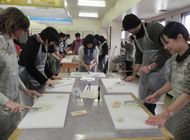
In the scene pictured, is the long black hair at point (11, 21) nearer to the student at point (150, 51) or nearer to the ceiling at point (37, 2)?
the student at point (150, 51)

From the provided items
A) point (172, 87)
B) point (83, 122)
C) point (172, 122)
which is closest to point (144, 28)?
→ point (172, 87)

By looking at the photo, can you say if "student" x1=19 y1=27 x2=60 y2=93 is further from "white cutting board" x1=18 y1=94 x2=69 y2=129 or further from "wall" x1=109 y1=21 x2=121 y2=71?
"wall" x1=109 y1=21 x2=121 y2=71

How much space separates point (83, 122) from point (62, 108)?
0.27 m

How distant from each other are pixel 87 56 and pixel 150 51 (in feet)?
5.61

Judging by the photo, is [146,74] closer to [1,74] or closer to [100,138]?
[100,138]

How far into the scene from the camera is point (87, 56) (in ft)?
11.8

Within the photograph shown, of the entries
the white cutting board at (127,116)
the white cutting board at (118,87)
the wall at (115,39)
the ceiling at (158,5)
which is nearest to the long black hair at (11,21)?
the white cutting board at (127,116)

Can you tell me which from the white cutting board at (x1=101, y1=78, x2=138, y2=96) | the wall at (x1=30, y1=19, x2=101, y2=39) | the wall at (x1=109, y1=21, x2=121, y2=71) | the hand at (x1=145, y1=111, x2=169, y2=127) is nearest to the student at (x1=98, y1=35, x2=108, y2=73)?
the wall at (x1=109, y1=21, x2=121, y2=71)

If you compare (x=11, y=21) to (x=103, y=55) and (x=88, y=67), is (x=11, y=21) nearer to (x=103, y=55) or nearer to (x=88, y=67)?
(x=88, y=67)

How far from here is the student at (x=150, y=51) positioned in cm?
192

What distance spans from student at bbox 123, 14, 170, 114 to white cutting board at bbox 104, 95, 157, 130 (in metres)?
0.48

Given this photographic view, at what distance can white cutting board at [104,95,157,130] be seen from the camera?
117 cm

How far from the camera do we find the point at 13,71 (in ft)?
5.04

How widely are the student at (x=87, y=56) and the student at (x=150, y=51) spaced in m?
1.42
